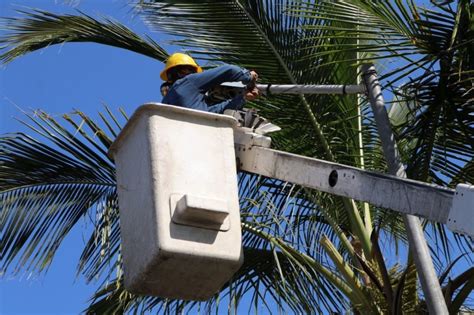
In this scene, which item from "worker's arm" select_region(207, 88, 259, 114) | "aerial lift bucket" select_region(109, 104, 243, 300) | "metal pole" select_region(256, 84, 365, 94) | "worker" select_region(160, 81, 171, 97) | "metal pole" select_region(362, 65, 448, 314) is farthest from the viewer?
"worker" select_region(160, 81, 171, 97)

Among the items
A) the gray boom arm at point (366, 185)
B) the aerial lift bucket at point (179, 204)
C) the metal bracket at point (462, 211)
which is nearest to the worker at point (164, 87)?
the gray boom arm at point (366, 185)

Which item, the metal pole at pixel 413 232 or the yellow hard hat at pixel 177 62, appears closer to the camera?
the metal pole at pixel 413 232

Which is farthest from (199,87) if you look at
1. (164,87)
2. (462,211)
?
(462,211)

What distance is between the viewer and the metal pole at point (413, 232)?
18.7 ft

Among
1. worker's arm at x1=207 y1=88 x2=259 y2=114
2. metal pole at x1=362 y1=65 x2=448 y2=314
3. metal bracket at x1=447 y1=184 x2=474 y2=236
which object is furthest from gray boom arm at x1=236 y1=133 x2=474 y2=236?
metal pole at x1=362 y1=65 x2=448 y2=314

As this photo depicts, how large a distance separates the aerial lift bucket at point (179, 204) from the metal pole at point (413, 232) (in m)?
0.75

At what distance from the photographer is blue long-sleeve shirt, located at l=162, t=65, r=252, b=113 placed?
5767 mm

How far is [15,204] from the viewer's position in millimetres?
7465

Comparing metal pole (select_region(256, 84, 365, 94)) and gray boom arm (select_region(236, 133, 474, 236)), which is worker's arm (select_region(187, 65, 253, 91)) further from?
metal pole (select_region(256, 84, 365, 94))

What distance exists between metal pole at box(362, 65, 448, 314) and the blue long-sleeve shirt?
0.66 meters

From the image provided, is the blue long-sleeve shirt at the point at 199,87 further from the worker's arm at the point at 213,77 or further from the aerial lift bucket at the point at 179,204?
the aerial lift bucket at the point at 179,204

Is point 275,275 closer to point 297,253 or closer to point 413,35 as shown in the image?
point 297,253

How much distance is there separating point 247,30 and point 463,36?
66.1 inches

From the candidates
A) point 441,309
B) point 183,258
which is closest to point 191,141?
point 183,258
